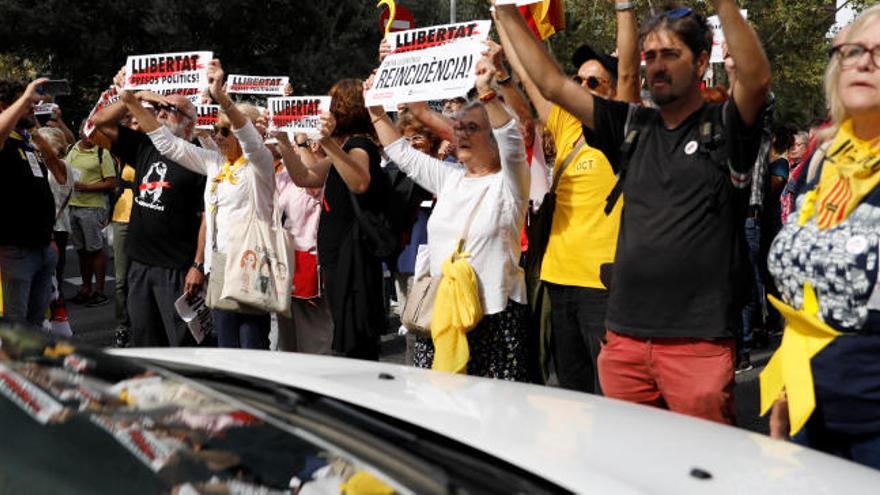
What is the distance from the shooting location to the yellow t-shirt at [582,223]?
433 centimetres

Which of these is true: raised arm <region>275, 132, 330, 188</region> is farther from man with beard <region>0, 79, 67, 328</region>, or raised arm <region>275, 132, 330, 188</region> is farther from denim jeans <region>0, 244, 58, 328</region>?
denim jeans <region>0, 244, 58, 328</region>

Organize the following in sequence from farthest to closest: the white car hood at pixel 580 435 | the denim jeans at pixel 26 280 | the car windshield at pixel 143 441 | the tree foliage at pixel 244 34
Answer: the tree foliage at pixel 244 34 → the denim jeans at pixel 26 280 → the white car hood at pixel 580 435 → the car windshield at pixel 143 441

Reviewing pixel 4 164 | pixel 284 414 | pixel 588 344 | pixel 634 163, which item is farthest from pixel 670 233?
pixel 4 164

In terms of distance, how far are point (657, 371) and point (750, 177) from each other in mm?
656

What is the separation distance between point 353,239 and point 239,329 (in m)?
0.89

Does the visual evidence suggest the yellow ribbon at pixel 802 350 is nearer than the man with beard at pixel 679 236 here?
Yes

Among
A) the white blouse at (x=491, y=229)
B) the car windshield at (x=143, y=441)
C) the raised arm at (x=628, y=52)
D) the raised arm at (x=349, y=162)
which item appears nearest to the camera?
the car windshield at (x=143, y=441)

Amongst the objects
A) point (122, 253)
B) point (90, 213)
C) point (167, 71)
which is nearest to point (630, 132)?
point (167, 71)

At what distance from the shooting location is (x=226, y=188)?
19.6 ft

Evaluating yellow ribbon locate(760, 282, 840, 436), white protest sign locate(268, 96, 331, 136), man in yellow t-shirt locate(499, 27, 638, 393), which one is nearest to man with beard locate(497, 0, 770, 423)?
yellow ribbon locate(760, 282, 840, 436)

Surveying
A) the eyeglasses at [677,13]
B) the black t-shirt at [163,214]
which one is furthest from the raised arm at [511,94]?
the black t-shirt at [163,214]

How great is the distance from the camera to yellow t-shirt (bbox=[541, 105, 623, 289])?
433 centimetres

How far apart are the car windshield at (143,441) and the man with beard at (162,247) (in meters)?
4.16

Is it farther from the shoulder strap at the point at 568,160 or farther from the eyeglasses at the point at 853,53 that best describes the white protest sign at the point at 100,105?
the eyeglasses at the point at 853,53
